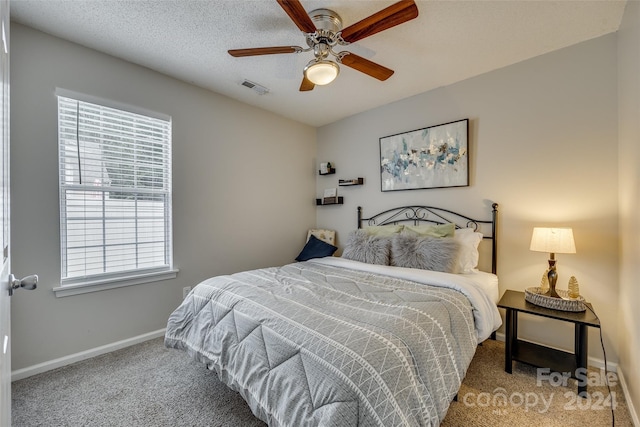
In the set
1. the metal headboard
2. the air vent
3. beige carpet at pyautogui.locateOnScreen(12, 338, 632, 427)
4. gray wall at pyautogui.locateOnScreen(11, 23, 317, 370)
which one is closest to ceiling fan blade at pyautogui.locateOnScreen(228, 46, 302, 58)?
the air vent

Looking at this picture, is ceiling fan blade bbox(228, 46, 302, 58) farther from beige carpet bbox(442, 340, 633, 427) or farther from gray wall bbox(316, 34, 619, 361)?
beige carpet bbox(442, 340, 633, 427)

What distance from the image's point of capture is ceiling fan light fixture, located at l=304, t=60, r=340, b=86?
6.02 feet

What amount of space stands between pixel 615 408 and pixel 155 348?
3445 mm

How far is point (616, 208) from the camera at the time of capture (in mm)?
2123

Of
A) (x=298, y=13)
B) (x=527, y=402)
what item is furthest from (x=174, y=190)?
(x=527, y=402)

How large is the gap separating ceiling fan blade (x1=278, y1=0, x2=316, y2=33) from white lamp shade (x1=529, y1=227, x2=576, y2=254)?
2.26 m

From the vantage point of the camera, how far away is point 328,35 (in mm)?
1854

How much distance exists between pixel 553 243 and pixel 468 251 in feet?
1.98

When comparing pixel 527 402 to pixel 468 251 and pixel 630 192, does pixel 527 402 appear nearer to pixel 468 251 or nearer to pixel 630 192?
pixel 468 251

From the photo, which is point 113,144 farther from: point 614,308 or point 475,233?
point 614,308

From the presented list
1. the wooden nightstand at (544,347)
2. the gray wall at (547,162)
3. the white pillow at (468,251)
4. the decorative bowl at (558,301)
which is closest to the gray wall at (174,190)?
the gray wall at (547,162)

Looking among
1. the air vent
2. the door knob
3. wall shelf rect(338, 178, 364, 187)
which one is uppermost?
the air vent

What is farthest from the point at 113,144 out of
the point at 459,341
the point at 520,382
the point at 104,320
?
the point at 520,382

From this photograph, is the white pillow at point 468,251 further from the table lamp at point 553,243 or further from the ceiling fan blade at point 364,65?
the ceiling fan blade at point 364,65
